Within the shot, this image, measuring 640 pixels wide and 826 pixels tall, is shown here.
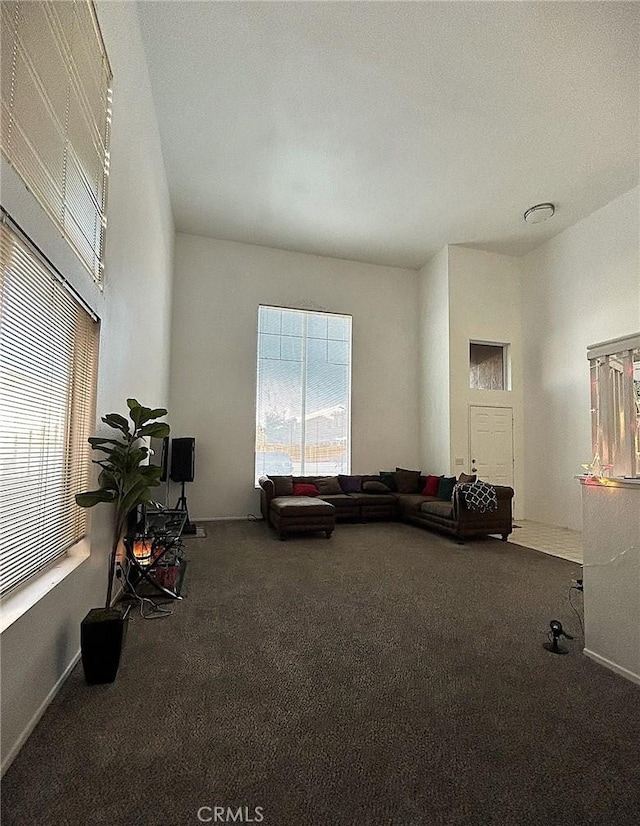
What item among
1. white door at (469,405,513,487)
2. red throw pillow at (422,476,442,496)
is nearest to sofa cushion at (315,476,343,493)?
red throw pillow at (422,476,442,496)

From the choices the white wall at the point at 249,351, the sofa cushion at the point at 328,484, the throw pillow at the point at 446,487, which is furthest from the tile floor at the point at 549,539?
the sofa cushion at the point at 328,484

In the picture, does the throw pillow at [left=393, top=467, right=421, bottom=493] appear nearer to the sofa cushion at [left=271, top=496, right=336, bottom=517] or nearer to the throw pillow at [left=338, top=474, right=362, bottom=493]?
the throw pillow at [left=338, top=474, right=362, bottom=493]

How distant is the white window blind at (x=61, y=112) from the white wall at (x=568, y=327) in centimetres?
653

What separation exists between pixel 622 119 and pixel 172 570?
6.49 meters

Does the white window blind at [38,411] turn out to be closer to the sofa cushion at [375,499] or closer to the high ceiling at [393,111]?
the high ceiling at [393,111]

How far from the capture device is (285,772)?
159cm

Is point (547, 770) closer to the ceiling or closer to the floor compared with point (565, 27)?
closer to the floor

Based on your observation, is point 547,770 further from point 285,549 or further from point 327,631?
point 285,549

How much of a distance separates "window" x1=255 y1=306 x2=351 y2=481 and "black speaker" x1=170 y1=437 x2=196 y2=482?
1392mm

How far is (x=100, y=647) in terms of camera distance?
2.18 meters

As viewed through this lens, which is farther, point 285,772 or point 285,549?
point 285,549

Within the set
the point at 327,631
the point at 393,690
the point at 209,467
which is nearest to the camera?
the point at 393,690

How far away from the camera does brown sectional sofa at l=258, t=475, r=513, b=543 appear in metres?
5.84

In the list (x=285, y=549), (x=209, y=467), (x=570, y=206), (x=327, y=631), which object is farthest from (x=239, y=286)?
(x=327, y=631)
